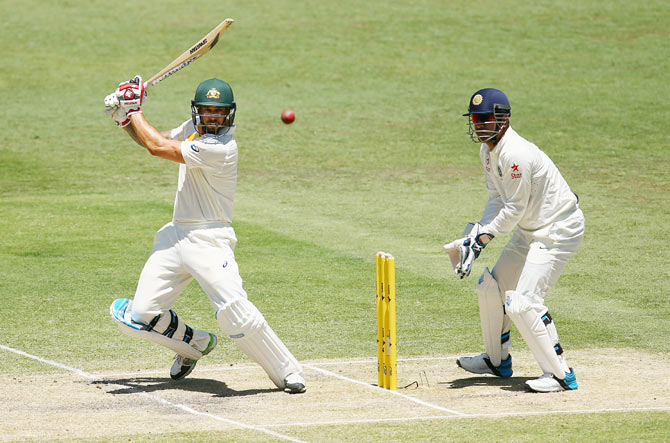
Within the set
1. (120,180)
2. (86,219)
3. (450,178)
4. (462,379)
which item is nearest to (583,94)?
(450,178)

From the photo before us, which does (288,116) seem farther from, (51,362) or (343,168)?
(51,362)

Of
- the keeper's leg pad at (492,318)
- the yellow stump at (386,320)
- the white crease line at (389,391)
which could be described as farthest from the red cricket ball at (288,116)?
the yellow stump at (386,320)

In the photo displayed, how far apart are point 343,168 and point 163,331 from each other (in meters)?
11.6

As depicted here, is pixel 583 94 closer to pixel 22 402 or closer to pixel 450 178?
pixel 450 178

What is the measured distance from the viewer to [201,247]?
25.1 feet

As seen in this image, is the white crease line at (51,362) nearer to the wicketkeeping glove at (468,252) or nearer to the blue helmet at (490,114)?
the wicketkeeping glove at (468,252)

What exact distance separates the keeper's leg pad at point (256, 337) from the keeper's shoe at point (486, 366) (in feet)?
4.50

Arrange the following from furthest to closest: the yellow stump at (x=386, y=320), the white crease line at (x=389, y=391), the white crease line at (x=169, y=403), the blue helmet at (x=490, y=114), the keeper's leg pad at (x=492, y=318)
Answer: the keeper's leg pad at (x=492, y=318) → the blue helmet at (x=490, y=114) → the yellow stump at (x=386, y=320) → the white crease line at (x=389, y=391) → the white crease line at (x=169, y=403)

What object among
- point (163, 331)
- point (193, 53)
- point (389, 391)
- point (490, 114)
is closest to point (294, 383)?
point (389, 391)

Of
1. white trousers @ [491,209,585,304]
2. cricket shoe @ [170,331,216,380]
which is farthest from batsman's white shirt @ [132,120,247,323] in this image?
white trousers @ [491,209,585,304]

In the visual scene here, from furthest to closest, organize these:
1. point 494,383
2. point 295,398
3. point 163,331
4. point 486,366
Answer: point 486,366, point 494,383, point 163,331, point 295,398

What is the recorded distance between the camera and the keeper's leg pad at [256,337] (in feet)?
24.6

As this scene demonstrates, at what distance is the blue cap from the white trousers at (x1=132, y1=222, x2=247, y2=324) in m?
2.03

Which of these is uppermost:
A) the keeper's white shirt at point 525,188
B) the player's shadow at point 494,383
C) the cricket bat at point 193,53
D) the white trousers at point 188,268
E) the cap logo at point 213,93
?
A: the cricket bat at point 193,53
